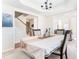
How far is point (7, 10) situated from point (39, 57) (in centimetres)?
299

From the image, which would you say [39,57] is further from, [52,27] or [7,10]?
[52,27]

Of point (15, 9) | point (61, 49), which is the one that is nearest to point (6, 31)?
point (15, 9)

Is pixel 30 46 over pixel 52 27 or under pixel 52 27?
under

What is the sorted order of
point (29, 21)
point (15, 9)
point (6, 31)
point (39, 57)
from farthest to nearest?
point (29, 21)
point (15, 9)
point (6, 31)
point (39, 57)

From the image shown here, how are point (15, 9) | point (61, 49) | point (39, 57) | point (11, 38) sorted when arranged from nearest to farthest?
point (39, 57)
point (61, 49)
point (11, 38)
point (15, 9)

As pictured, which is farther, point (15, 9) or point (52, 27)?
point (52, 27)

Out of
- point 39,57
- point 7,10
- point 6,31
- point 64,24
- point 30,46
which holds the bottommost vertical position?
point 39,57

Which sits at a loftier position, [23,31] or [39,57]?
[23,31]

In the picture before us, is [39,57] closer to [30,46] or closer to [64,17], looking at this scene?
[30,46]

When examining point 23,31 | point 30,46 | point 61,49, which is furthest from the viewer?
point 23,31

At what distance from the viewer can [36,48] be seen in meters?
1.60

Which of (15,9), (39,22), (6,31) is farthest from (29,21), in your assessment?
(6,31)

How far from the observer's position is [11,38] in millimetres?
3586

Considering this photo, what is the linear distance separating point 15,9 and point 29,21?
574 cm
